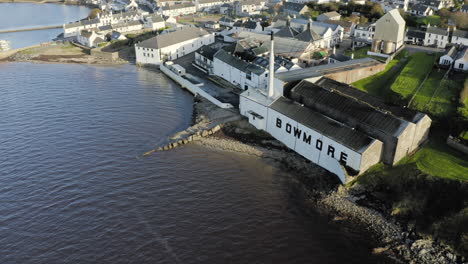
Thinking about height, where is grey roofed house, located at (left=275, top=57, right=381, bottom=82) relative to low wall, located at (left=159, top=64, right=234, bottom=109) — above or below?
above

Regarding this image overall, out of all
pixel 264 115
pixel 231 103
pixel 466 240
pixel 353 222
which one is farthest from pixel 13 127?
pixel 466 240

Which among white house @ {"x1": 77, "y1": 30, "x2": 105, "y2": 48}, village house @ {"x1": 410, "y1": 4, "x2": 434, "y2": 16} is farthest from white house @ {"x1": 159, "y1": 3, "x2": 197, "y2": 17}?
village house @ {"x1": 410, "y1": 4, "x2": 434, "y2": 16}

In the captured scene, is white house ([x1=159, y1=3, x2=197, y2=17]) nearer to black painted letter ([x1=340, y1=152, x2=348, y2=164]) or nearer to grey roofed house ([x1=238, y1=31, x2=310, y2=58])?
grey roofed house ([x1=238, y1=31, x2=310, y2=58])

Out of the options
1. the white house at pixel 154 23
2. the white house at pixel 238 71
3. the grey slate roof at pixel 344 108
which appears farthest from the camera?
the white house at pixel 154 23

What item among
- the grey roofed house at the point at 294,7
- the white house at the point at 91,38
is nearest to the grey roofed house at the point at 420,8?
the grey roofed house at the point at 294,7

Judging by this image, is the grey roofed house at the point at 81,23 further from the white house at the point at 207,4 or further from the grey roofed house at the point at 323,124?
the grey roofed house at the point at 323,124

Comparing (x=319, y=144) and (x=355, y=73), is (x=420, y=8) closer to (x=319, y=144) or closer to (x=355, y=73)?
(x=355, y=73)
